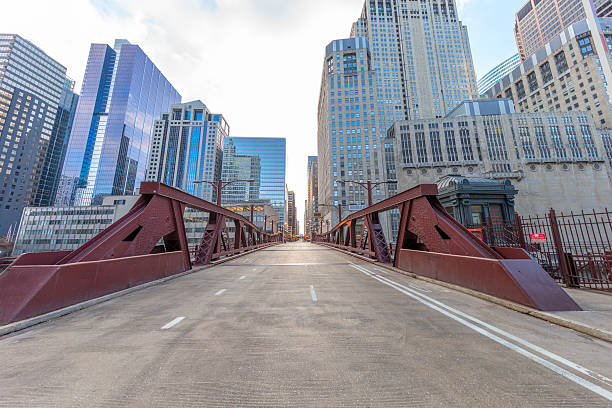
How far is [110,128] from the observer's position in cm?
14338

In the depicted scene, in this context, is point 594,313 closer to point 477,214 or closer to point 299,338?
point 299,338

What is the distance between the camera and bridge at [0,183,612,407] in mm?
2328

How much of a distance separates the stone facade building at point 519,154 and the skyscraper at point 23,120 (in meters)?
159

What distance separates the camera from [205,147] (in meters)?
145

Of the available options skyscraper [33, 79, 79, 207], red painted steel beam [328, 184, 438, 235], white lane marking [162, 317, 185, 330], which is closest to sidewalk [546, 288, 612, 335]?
red painted steel beam [328, 184, 438, 235]

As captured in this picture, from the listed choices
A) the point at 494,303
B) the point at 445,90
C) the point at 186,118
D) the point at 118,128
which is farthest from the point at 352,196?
the point at 118,128

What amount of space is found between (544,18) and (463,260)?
658 ft

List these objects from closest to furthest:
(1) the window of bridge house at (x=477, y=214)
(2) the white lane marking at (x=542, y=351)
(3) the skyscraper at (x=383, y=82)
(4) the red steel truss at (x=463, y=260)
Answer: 1. (2) the white lane marking at (x=542, y=351)
2. (4) the red steel truss at (x=463, y=260)
3. (1) the window of bridge house at (x=477, y=214)
4. (3) the skyscraper at (x=383, y=82)

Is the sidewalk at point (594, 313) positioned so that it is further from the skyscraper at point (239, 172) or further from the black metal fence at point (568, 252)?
the skyscraper at point (239, 172)

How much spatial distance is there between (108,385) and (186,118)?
17651 centimetres

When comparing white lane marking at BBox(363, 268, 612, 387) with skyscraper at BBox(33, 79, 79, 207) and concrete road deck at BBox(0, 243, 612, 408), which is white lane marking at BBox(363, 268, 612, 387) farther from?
skyscraper at BBox(33, 79, 79, 207)

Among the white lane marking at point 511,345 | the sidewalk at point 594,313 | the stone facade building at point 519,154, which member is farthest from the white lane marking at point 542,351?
the stone facade building at point 519,154

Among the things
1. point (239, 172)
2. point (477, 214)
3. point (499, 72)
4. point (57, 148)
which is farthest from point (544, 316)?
point (499, 72)

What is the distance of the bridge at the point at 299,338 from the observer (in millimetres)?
2328
